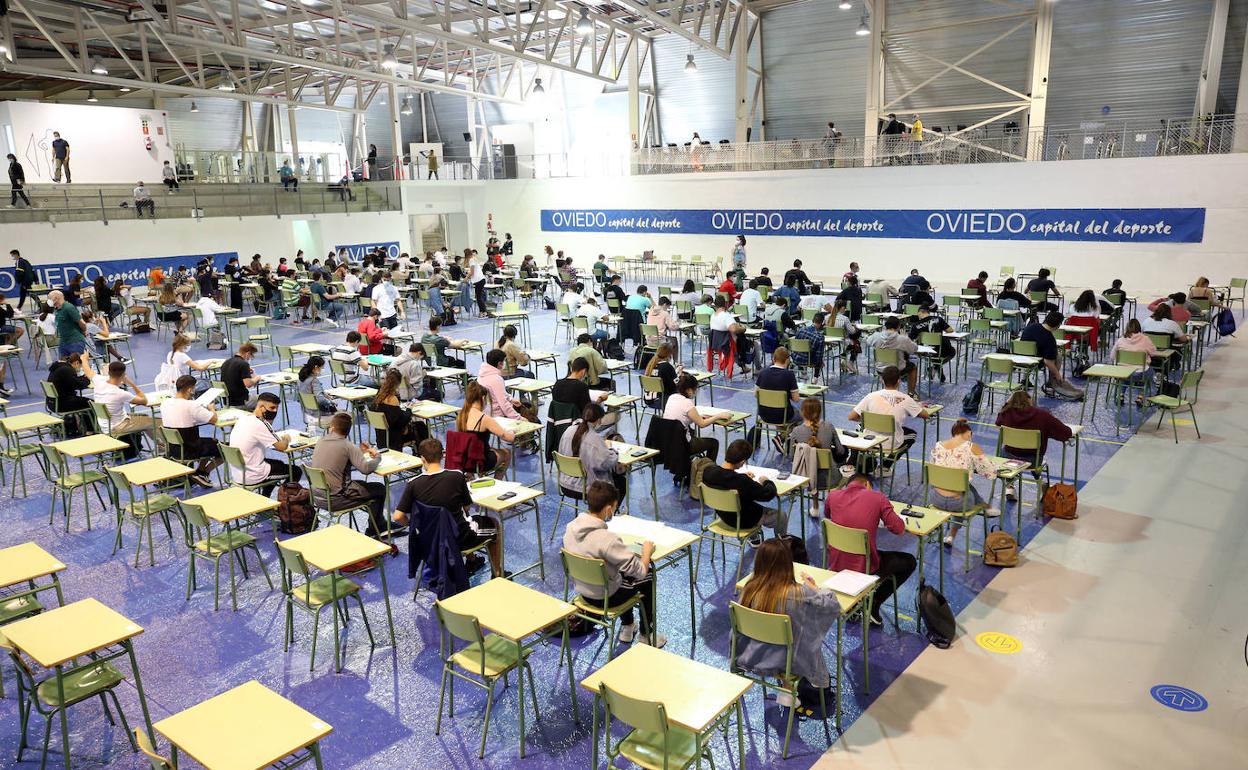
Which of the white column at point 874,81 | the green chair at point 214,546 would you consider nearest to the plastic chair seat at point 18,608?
the green chair at point 214,546

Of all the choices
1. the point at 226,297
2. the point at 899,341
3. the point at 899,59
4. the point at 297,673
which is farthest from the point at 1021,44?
the point at 297,673

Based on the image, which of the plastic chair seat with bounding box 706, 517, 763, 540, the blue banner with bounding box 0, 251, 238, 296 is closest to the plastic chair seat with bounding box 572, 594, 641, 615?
the plastic chair seat with bounding box 706, 517, 763, 540

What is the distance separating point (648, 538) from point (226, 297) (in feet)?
66.6

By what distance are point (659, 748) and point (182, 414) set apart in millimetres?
6803

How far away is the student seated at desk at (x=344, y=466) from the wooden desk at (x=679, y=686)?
3.53 metres

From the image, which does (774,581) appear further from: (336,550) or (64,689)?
(64,689)

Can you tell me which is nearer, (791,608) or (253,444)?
(791,608)

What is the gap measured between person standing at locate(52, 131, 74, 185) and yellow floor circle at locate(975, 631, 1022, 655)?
27906mm

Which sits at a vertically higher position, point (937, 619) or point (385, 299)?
point (385, 299)

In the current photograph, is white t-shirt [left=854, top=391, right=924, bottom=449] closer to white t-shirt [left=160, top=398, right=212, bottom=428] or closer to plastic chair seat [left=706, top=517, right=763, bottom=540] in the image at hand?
plastic chair seat [left=706, top=517, right=763, bottom=540]

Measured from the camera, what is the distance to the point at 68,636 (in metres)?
4.59

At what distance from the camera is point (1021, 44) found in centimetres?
2447

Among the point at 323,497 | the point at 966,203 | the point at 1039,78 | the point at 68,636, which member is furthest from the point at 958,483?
the point at 1039,78

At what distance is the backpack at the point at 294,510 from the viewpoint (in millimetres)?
7605
